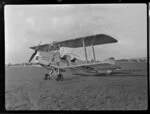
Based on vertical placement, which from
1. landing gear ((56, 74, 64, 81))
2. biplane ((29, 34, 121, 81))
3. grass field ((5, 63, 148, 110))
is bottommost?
grass field ((5, 63, 148, 110))

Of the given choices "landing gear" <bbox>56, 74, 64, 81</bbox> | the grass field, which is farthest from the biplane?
the grass field

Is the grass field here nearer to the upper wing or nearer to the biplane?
the biplane

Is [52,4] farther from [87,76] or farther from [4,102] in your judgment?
[4,102]

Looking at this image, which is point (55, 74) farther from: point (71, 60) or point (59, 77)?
point (71, 60)

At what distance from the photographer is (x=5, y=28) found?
265 cm

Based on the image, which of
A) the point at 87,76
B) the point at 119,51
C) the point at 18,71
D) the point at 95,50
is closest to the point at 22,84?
the point at 18,71

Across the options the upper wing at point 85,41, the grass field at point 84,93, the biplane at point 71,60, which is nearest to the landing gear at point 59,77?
the biplane at point 71,60

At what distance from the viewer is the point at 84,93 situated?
2.68 meters

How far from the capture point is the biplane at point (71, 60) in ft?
9.18

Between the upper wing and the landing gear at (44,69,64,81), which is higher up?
the upper wing

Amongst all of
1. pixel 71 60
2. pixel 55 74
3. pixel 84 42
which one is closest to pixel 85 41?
pixel 84 42

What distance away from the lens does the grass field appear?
263 centimetres

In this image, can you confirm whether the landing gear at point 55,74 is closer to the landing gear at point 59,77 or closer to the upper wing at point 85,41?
the landing gear at point 59,77

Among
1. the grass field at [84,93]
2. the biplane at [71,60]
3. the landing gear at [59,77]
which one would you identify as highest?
the biplane at [71,60]
